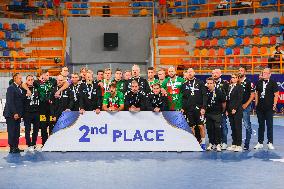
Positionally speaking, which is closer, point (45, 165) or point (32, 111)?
point (45, 165)

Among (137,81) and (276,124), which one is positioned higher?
(137,81)

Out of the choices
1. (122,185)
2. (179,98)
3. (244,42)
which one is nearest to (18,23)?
(244,42)

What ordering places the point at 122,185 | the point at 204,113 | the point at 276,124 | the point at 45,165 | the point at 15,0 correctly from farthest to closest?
the point at 15,0
the point at 276,124
the point at 204,113
the point at 45,165
the point at 122,185

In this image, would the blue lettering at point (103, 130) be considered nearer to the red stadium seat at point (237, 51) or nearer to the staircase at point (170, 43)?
the staircase at point (170, 43)

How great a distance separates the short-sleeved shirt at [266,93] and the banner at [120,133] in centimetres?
205

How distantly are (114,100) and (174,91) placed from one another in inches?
60.6

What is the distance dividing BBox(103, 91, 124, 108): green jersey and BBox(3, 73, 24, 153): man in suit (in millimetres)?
2076

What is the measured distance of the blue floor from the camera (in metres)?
8.69

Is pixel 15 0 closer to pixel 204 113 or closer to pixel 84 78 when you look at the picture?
pixel 84 78

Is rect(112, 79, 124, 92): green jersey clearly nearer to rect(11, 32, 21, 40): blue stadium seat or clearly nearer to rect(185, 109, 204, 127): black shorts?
rect(185, 109, 204, 127): black shorts

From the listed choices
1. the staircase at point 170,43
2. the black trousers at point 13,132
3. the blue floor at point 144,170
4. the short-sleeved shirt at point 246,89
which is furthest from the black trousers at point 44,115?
the staircase at point 170,43

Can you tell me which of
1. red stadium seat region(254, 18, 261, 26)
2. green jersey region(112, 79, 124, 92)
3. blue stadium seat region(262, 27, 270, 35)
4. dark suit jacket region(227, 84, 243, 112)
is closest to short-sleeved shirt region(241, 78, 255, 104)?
dark suit jacket region(227, 84, 243, 112)

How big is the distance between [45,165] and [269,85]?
597cm

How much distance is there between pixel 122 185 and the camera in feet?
28.2
